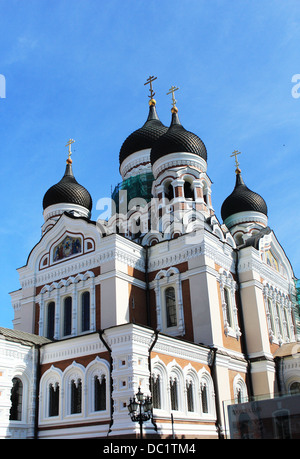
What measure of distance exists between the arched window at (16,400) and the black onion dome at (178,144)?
36.4 feet

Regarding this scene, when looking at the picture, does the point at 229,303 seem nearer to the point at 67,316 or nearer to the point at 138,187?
the point at 67,316

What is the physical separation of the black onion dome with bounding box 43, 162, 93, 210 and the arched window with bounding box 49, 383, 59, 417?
1095 cm

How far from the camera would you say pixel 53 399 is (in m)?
14.5

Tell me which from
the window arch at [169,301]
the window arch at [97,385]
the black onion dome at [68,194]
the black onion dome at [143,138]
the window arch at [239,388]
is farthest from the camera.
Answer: the black onion dome at [143,138]

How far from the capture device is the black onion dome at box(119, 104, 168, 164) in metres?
24.6

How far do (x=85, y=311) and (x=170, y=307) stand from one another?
2.97m

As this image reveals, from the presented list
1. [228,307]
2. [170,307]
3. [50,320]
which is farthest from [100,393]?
[228,307]

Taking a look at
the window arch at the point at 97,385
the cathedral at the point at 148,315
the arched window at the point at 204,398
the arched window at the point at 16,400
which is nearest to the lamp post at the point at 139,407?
the cathedral at the point at 148,315

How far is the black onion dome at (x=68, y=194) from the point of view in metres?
23.7

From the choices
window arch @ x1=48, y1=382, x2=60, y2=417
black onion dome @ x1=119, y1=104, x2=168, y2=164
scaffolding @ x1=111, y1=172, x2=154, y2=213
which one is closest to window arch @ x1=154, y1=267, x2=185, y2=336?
window arch @ x1=48, y1=382, x2=60, y2=417

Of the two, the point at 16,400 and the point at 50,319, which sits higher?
the point at 50,319

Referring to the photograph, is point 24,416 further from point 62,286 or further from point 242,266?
point 242,266

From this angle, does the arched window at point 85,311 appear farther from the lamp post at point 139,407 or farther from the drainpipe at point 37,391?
the lamp post at point 139,407

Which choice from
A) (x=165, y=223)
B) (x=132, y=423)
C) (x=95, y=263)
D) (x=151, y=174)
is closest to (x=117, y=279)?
(x=95, y=263)
